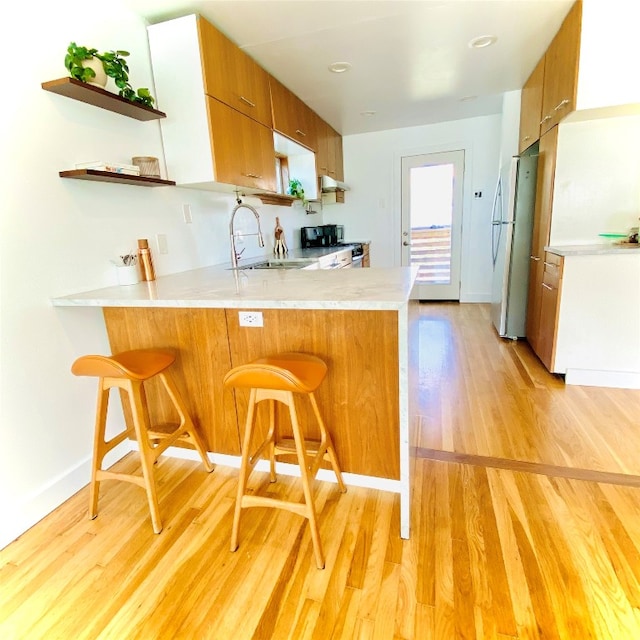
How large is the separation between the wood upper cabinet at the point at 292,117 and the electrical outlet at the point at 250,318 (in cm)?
196

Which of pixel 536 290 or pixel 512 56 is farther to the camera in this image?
pixel 536 290

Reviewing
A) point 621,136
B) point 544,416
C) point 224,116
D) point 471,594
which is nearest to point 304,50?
point 224,116

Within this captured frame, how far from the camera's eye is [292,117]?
3.25 metres

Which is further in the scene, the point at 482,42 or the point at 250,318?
the point at 482,42

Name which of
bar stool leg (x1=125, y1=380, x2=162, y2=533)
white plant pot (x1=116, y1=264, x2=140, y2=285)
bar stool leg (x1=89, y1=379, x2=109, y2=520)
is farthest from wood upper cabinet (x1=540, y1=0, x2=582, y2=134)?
bar stool leg (x1=89, y1=379, x2=109, y2=520)

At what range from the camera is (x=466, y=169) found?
472cm

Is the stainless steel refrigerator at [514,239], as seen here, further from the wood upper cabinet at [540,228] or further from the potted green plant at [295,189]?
the potted green plant at [295,189]

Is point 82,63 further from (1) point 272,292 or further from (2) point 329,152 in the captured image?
(2) point 329,152

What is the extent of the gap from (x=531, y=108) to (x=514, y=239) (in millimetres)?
1082

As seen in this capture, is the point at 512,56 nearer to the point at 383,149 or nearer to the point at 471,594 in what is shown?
the point at 383,149

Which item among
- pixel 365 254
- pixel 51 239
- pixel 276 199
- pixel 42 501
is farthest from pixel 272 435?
pixel 365 254

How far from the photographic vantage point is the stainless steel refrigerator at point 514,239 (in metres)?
3.22

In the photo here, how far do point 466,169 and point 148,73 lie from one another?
3.89 metres

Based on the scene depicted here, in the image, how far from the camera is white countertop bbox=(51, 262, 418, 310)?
1317 mm
